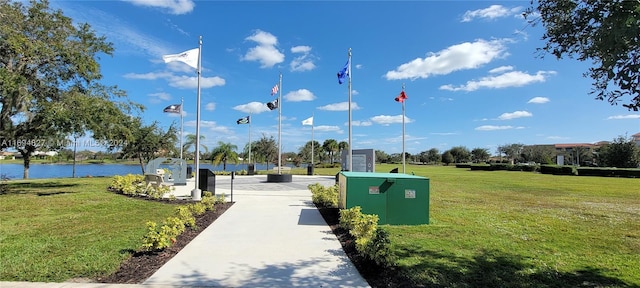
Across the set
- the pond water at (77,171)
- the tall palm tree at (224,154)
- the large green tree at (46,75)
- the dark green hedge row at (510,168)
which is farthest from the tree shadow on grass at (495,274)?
the dark green hedge row at (510,168)

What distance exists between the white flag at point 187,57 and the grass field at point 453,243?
16.3ft

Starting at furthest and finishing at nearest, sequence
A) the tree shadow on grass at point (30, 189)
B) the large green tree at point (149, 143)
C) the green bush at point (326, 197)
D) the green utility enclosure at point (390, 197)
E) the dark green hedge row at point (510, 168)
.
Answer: the dark green hedge row at point (510, 168)
the large green tree at point (149, 143)
the tree shadow on grass at point (30, 189)
the green bush at point (326, 197)
the green utility enclosure at point (390, 197)

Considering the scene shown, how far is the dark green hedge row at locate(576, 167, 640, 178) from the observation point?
105ft

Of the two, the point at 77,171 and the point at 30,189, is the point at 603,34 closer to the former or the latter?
the point at 30,189

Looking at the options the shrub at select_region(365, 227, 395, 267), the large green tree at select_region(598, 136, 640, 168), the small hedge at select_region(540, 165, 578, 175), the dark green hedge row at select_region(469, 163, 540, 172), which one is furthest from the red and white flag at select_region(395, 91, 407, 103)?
the large green tree at select_region(598, 136, 640, 168)

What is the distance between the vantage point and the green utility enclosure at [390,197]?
7672 millimetres

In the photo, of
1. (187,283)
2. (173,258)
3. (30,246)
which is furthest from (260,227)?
(30,246)

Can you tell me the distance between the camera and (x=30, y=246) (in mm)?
5523

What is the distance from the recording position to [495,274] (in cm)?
451

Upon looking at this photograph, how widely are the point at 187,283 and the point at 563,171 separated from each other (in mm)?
42153

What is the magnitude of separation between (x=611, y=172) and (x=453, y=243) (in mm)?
38153

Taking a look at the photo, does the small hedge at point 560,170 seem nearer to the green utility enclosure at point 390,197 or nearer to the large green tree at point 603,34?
the green utility enclosure at point 390,197

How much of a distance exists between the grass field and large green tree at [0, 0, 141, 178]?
11.5 ft

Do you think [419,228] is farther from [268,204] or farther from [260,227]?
[268,204]
